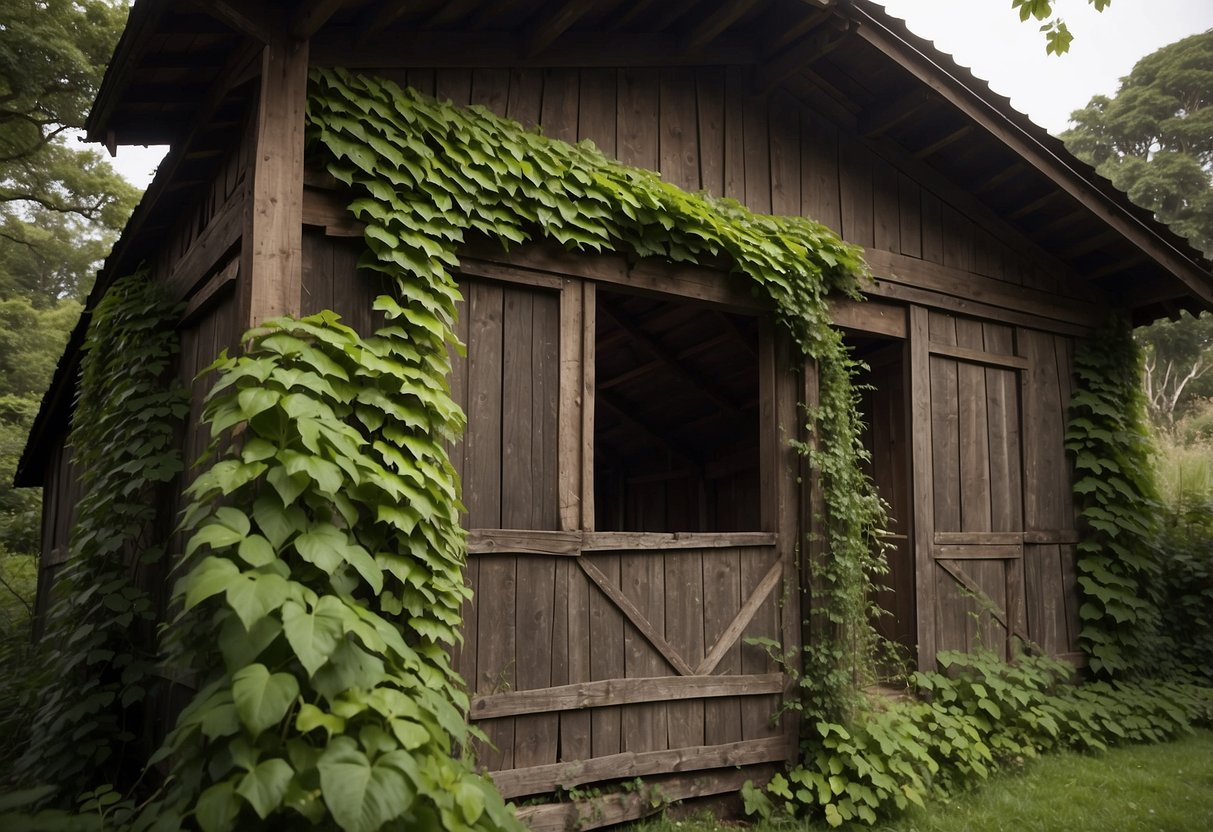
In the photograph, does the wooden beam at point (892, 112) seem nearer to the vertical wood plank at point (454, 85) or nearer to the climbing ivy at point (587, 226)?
the climbing ivy at point (587, 226)

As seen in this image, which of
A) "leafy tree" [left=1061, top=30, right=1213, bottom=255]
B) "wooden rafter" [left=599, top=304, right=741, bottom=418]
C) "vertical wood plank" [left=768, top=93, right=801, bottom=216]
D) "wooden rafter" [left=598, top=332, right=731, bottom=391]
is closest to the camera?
"vertical wood plank" [left=768, top=93, right=801, bottom=216]

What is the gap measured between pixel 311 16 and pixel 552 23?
154cm

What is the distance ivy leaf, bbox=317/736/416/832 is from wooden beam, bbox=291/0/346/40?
3.27 meters

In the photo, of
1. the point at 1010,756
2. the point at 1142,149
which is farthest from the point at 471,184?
the point at 1142,149

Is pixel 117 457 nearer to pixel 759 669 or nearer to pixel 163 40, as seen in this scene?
pixel 163 40

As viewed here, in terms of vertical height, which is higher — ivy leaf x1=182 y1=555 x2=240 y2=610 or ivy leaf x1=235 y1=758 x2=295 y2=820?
ivy leaf x1=182 y1=555 x2=240 y2=610

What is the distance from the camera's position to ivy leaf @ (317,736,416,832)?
2621 millimetres

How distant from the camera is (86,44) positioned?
51.5 feet

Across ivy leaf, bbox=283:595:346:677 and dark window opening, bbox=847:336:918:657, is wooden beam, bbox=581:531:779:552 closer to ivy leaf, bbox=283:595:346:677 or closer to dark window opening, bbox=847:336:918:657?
ivy leaf, bbox=283:595:346:677

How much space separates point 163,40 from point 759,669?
16.9 feet

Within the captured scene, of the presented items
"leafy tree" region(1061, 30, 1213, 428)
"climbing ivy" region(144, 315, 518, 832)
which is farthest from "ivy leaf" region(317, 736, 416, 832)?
"leafy tree" region(1061, 30, 1213, 428)

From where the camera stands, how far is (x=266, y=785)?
8.82 feet

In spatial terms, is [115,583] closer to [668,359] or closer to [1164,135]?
[668,359]

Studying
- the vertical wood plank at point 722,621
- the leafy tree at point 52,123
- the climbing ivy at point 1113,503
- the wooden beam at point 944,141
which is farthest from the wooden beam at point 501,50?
the leafy tree at point 52,123
